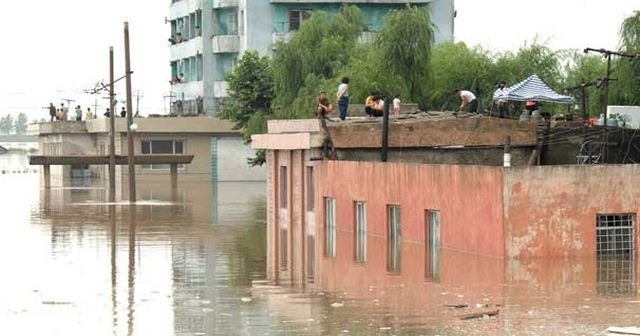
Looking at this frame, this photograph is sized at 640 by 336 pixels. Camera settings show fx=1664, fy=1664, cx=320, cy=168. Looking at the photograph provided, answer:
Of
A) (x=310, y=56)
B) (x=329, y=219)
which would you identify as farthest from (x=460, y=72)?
(x=329, y=219)

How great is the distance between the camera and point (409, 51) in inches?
2514

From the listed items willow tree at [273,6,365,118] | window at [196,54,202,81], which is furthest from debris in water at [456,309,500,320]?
window at [196,54,202,81]

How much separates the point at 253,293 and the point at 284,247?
43.2 feet

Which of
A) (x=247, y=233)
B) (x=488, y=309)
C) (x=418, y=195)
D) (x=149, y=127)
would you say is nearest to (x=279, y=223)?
(x=247, y=233)

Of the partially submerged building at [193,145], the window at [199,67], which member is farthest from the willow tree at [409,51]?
the window at [199,67]

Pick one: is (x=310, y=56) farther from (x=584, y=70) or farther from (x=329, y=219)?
(x=329, y=219)

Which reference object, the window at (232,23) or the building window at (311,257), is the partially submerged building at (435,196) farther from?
the window at (232,23)

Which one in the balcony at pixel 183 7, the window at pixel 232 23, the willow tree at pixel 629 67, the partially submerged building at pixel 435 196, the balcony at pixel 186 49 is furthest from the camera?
the balcony at pixel 186 49

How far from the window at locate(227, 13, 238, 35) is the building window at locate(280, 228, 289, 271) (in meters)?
54.5

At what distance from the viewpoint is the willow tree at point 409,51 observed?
6372cm

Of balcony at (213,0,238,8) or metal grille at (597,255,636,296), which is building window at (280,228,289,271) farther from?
balcony at (213,0,238,8)

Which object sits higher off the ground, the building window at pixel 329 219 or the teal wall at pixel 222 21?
the teal wall at pixel 222 21

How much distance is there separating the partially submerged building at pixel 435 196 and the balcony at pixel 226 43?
1814 inches

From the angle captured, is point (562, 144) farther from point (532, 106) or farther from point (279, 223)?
point (279, 223)
